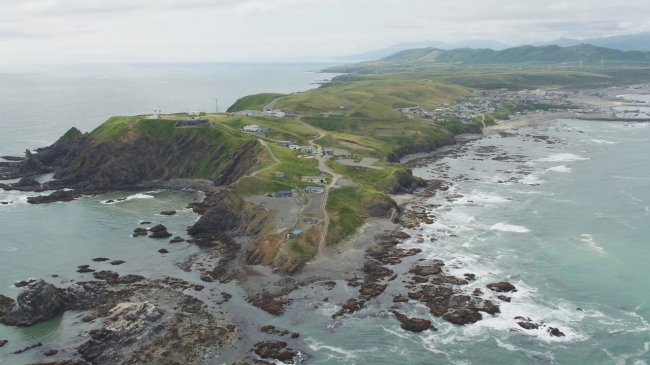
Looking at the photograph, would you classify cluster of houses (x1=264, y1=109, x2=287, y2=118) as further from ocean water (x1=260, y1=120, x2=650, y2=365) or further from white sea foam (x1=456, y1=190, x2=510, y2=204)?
white sea foam (x1=456, y1=190, x2=510, y2=204)

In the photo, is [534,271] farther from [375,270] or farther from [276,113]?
[276,113]

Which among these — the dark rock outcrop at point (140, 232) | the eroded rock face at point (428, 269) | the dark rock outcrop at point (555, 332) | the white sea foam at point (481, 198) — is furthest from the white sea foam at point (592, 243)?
the dark rock outcrop at point (140, 232)

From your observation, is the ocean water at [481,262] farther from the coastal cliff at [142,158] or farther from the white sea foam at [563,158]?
the coastal cliff at [142,158]

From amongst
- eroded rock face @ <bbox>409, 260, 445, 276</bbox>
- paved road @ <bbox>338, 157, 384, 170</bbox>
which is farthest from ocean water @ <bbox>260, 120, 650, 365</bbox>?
paved road @ <bbox>338, 157, 384, 170</bbox>

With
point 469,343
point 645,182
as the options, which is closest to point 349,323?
point 469,343

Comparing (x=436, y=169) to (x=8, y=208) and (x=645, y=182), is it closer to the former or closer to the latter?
(x=645, y=182)

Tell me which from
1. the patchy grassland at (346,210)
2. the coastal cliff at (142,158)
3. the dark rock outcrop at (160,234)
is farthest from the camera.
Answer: the coastal cliff at (142,158)
